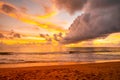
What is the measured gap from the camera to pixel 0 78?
468 inches

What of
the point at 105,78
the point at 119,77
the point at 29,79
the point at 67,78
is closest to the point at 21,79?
the point at 29,79

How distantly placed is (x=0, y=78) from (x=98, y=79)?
206 inches

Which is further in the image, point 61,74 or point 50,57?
point 50,57

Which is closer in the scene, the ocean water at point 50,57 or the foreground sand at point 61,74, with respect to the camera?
the foreground sand at point 61,74

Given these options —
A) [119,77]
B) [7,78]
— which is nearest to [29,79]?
[7,78]

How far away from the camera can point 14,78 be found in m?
11.9

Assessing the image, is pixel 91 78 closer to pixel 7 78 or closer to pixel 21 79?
pixel 21 79

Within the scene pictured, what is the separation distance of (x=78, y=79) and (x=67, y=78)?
0.62 m

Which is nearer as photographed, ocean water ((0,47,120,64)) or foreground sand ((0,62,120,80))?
foreground sand ((0,62,120,80))

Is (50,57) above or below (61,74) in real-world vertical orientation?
above

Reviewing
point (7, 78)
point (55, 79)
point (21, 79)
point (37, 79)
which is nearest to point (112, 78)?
point (55, 79)

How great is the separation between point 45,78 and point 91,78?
2.46 metres

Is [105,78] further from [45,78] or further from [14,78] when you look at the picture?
[14,78]

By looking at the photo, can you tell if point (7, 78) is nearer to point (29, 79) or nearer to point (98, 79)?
point (29, 79)
